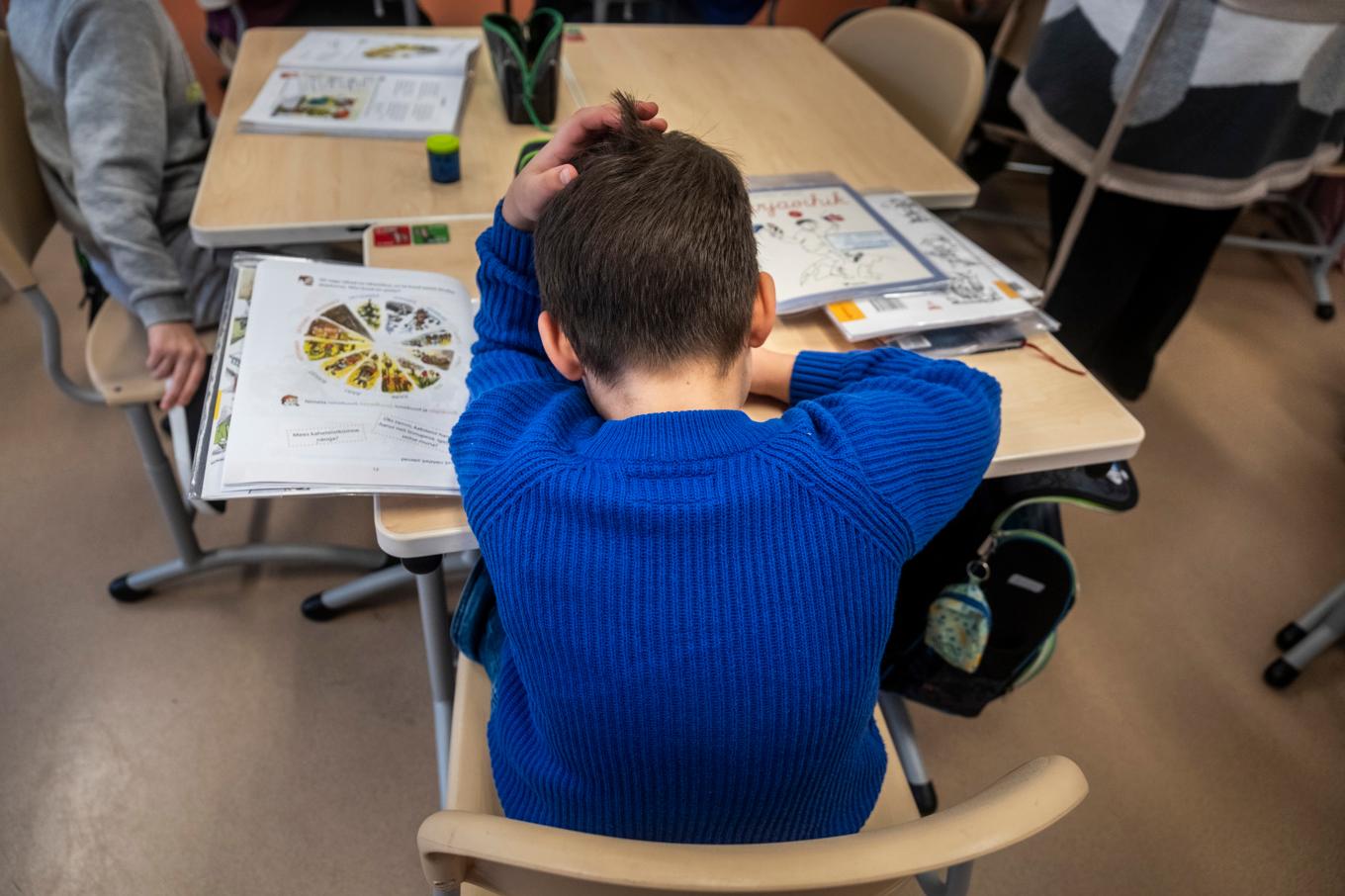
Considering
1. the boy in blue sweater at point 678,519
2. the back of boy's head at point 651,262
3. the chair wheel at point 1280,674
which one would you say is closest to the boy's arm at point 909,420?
the boy in blue sweater at point 678,519

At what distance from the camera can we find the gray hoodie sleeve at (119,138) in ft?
3.91

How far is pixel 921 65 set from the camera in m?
1.69

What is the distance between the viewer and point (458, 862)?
1.68 feet

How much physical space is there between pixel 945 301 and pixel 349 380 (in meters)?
0.69

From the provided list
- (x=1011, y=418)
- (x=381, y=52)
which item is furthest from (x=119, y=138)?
(x=1011, y=418)

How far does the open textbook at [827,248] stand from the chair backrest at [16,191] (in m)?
1.03

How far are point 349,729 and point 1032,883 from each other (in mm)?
1137

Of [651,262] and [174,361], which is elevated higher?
[651,262]

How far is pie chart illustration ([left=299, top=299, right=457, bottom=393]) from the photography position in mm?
830

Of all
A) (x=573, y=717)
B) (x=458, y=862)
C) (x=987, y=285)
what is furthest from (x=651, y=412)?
(x=987, y=285)

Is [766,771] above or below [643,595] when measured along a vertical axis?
below

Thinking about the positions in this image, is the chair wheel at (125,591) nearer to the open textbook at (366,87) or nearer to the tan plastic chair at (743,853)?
the open textbook at (366,87)

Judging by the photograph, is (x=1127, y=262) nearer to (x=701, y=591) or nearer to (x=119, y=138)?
(x=701, y=591)

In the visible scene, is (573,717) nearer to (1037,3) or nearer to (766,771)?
(766,771)
